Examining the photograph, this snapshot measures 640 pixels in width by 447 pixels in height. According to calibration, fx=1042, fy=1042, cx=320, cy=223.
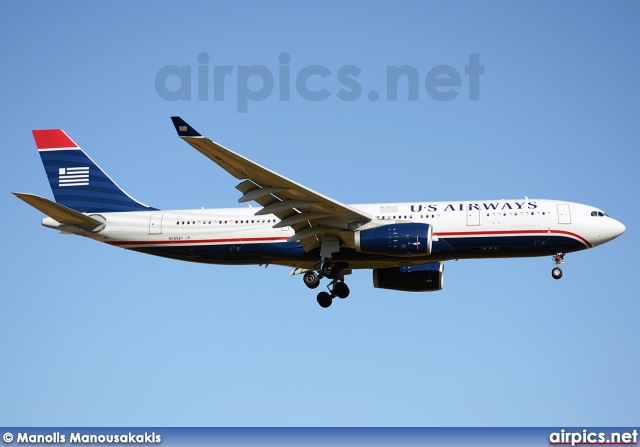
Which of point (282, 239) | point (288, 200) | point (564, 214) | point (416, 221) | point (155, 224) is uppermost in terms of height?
point (288, 200)

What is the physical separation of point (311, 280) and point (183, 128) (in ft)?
36.3

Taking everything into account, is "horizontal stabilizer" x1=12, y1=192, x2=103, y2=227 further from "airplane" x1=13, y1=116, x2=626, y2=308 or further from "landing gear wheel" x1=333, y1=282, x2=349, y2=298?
"landing gear wheel" x1=333, y1=282, x2=349, y2=298

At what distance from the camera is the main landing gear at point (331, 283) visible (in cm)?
4212

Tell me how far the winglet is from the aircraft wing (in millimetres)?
33

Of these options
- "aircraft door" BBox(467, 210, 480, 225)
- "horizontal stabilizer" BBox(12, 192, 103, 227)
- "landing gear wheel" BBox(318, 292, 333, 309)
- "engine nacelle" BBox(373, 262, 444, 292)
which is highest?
"horizontal stabilizer" BBox(12, 192, 103, 227)

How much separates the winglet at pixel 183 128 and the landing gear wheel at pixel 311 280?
35.1 feet

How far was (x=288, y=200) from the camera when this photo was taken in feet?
130

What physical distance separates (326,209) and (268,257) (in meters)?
3.96

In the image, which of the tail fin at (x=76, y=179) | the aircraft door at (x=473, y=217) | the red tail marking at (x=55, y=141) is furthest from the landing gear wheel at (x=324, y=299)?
the red tail marking at (x=55, y=141)

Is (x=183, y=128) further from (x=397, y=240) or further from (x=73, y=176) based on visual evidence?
(x=73, y=176)

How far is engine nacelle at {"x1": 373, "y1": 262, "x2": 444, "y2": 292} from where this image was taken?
146ft

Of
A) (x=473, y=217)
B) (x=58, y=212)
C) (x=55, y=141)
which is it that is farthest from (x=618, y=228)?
(x=55, y=141)

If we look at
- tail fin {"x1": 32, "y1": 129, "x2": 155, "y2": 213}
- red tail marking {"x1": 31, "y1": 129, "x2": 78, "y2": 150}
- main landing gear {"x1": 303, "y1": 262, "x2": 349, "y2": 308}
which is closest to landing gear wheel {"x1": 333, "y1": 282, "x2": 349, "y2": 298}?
main landing gear {"x1": 303, "y1": 262, "x2": 349, "y2": 308}

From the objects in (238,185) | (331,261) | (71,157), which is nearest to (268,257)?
(331,261)
